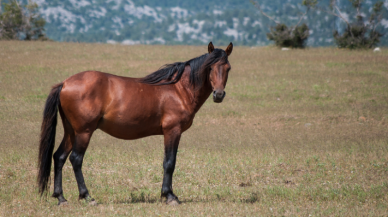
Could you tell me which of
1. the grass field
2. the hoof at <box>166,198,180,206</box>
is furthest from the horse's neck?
the grass field

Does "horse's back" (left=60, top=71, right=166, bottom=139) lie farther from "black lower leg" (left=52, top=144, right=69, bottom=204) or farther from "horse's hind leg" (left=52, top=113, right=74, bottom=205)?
"black lower leg" (left=52, top=144, right=69, bottom=204)

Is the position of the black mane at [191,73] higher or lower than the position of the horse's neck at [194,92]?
higher

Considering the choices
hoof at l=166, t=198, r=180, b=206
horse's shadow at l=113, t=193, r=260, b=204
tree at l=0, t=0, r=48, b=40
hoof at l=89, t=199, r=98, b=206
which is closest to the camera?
hoof at l=89, t=199, r=98, b=206

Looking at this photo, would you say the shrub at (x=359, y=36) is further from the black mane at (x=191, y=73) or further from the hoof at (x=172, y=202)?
the hoof at (x=172, y=202)

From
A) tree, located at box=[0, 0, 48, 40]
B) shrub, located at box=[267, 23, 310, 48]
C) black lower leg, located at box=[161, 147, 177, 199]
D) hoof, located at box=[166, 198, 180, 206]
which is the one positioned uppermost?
black lower leg, located at box=[161, 147, 177, 199]

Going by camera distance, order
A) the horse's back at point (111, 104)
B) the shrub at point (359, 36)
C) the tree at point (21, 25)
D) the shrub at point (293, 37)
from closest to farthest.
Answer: the horse's back at point (111, 104) < the shrub at point (359, 36) < the shrub at point (293, 37) < the tree at point (21, 25)

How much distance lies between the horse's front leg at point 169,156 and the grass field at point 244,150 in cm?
24

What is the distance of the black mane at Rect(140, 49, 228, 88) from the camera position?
290 inches

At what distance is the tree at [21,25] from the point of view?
128ft

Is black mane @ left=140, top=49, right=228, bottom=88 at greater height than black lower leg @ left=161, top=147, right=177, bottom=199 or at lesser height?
A: greater

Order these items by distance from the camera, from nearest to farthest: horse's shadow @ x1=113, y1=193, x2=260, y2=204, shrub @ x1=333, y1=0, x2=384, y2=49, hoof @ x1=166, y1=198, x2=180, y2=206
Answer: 1. hoof @ x1=166, y1=198, x2=180, y2=206
2. horse's shadow @ x1=113, y1=193, x2=260, y2=204
3. shrub @ x1=333, y1=0, x2=384, y2=49

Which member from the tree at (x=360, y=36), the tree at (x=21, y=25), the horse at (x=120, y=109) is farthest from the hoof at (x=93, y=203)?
the tree at (x=21, y=25)

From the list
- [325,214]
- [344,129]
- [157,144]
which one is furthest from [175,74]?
[344,129]

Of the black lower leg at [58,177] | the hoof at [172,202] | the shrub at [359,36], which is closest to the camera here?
the black lower leg at [58,177]
